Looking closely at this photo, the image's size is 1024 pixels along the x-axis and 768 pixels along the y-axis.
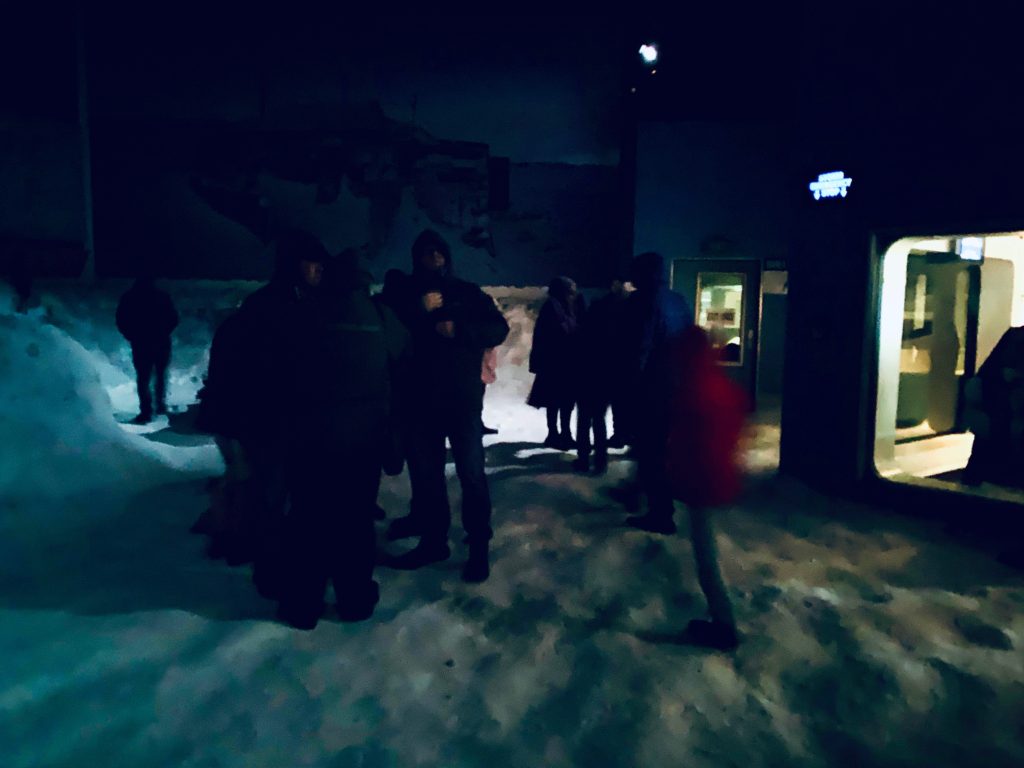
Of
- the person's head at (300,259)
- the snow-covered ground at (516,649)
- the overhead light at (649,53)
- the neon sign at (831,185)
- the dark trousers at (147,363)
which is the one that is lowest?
the snow-covered ground at (516,649)

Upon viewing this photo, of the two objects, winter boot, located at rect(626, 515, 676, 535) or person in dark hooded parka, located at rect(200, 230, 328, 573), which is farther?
winter boot, located at rect(626, 515, 676, 535)

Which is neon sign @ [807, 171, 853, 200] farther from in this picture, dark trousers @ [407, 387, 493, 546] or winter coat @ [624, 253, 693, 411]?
dark trousers @ [407, 387, 493, 546]

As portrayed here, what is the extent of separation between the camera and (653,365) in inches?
212

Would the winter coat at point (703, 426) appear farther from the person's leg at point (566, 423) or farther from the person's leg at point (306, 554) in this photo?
the person's leg at point (566, 423)

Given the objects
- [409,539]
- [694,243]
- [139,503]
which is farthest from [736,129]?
[139,503]

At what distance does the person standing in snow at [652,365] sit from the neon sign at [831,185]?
87.1 inches

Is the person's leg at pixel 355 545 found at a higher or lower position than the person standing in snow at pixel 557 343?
lower

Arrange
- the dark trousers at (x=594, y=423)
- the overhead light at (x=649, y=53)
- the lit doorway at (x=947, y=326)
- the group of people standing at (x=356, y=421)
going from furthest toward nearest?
1. the overhead light at (x=649, y=53)
2. the lit doorway at (x=947, y=326)
3. the dark trousers at (x=594, y=423)
4. the group of people standing at (x=356, y=421)

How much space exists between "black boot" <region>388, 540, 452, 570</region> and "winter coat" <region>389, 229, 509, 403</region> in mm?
1042

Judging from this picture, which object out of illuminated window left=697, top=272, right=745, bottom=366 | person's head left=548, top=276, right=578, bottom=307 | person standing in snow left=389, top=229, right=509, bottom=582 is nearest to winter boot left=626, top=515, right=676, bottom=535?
person standing in snow left=389, top=229, right=509, bottom=582

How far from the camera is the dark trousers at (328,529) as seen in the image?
358cm

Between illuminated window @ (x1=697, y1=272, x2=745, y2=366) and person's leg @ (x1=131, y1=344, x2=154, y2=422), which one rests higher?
illuminated window @ (x1=697, y1=272, x2=745, y2=366)

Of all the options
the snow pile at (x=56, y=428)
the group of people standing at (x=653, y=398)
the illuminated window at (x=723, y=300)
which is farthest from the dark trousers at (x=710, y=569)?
the illuminated window at (x=723, y=300)

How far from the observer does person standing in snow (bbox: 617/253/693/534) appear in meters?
5.32
